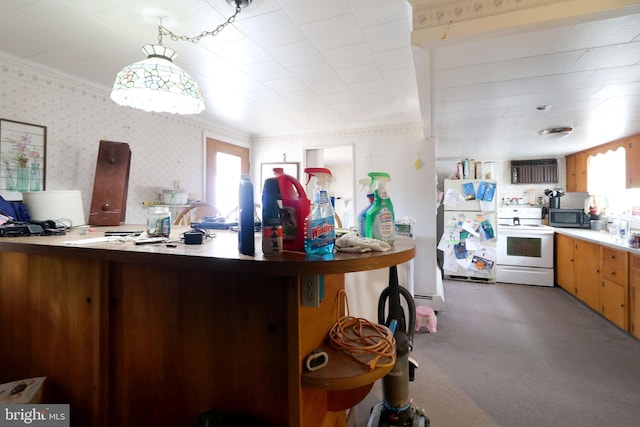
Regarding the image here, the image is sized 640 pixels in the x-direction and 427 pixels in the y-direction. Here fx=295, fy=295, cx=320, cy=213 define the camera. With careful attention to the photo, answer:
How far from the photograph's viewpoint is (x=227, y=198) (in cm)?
430

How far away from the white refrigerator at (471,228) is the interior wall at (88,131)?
3.76 m

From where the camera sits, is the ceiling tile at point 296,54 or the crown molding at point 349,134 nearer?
the ceiling tile at point 296,54

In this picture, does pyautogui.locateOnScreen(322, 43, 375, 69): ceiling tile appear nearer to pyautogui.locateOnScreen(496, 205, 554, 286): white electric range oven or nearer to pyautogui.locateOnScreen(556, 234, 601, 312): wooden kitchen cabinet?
pyautogui.locateOnScreen(556, 234, 601, 312): wooden kitchen cabinet

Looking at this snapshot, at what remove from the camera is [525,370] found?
2.17 m

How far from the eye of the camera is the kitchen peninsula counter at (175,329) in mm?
846

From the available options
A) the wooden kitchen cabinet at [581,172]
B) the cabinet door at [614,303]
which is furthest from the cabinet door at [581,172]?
the cabinet door at [614,303]

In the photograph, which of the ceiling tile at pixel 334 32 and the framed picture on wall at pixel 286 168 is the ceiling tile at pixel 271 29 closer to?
the ceiling tile at pixel 334 32

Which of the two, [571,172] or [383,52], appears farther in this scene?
[571,172]

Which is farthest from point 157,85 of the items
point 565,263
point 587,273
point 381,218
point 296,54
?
point 565,263

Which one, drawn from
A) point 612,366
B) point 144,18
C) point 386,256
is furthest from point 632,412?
point 144,18

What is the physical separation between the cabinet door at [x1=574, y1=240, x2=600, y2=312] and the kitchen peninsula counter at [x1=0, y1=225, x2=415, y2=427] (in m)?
3.61

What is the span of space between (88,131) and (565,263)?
578 centimetres

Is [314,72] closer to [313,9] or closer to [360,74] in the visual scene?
[360,74]

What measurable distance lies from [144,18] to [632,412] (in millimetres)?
3666
